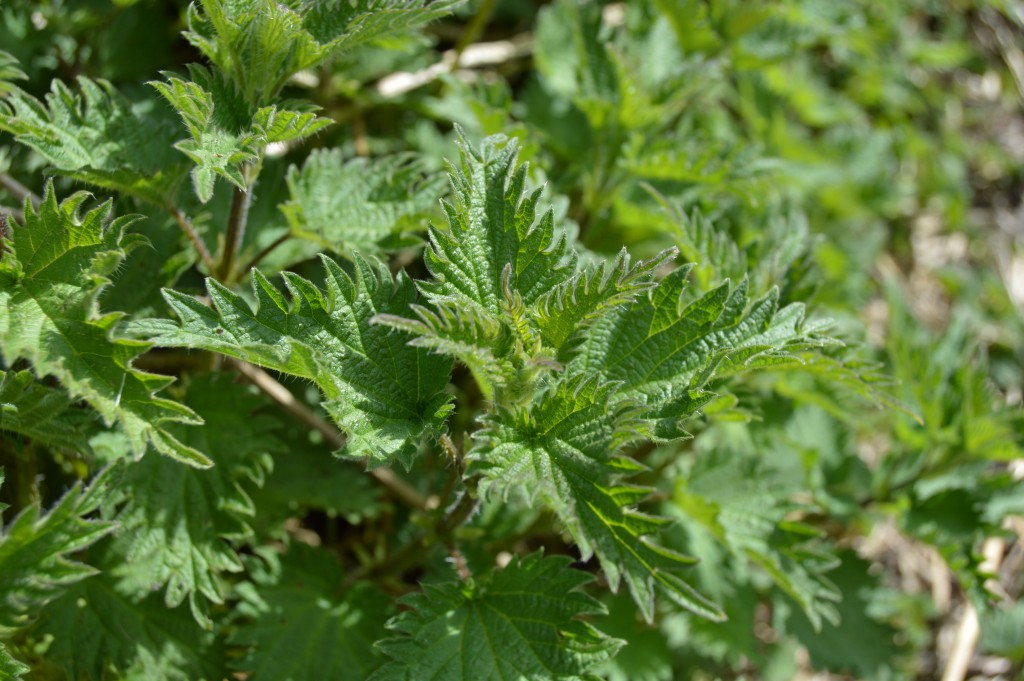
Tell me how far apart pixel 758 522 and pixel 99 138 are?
2210mm

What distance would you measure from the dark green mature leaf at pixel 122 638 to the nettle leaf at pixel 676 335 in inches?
52.2

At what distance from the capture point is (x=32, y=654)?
230cm

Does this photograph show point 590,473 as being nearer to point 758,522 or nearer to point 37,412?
point 758,522

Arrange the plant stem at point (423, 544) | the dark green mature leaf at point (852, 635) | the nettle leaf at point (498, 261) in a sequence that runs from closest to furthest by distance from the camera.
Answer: the nettle leaf at point (498, 261) → the plant stem at point (423, 544) → the dark green mature leaf at point (852, 635)

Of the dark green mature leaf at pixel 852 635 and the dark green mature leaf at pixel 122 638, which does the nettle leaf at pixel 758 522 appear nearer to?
the dark green mature leaf at pixel 852 635

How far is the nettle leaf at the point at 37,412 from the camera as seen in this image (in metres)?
1.96

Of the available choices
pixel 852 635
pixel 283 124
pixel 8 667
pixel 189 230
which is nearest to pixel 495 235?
pixel 283 124

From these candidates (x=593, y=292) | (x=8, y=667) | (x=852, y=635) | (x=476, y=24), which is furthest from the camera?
(x=476, y=24)

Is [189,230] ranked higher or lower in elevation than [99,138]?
lower

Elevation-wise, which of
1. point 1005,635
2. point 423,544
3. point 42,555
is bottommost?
point 1005,635

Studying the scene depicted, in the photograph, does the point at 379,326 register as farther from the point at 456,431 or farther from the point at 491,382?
the point at 456,431

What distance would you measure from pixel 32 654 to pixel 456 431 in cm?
154

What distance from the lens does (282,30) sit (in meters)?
1.94

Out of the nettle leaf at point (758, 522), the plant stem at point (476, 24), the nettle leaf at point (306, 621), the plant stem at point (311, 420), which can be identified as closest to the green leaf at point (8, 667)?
the nettle leaf at point (306, 621)
